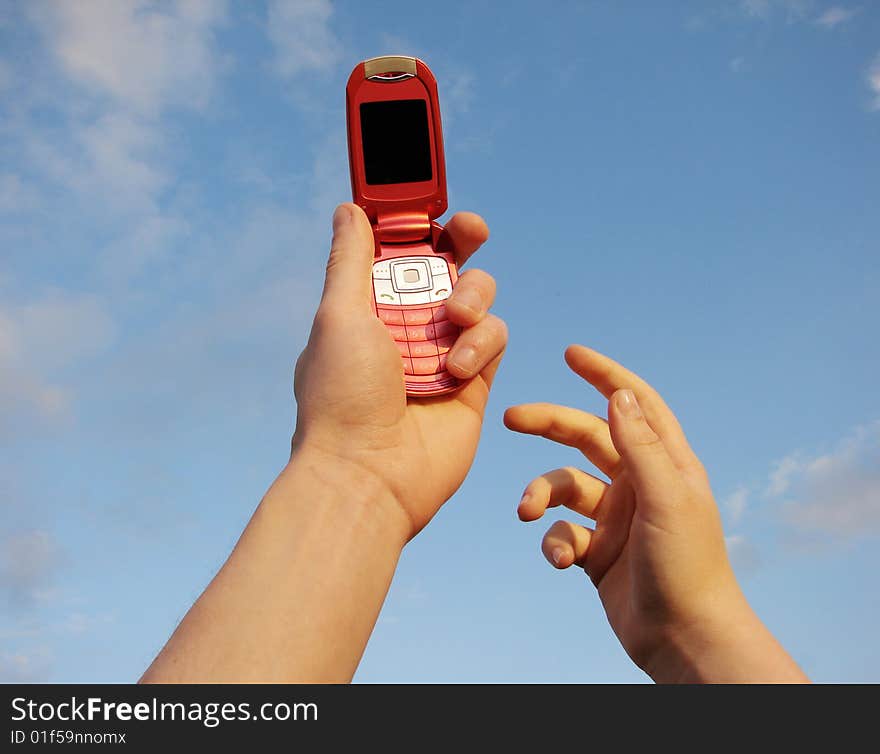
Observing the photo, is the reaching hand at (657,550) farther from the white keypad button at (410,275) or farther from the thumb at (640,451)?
the white keypad button at (410,275)

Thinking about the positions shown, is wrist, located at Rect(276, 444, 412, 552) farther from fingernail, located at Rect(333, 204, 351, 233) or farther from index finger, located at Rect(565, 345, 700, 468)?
fingernail, located at Rect(333, 204, 351, 233)

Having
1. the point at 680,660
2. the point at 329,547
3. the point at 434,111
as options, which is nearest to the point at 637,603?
the point at 680,660

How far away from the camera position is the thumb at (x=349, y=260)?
3428mm

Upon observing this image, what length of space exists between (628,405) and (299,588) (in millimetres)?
1448

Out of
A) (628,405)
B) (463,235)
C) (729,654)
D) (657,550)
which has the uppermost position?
(463,235)

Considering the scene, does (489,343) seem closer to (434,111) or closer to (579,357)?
(579,357)

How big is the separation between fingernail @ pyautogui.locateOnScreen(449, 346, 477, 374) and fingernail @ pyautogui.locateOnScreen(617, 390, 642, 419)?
2.05 feet

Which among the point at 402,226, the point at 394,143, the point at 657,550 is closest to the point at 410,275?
the point at 402,226

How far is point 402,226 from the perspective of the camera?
13.1ft

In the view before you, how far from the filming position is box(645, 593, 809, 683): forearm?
278cm

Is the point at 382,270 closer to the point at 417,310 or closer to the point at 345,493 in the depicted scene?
the point at 417,310

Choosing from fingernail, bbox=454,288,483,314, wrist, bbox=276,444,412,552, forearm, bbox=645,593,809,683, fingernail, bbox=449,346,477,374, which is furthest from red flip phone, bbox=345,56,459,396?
forearm, bbox=645,593,809,683

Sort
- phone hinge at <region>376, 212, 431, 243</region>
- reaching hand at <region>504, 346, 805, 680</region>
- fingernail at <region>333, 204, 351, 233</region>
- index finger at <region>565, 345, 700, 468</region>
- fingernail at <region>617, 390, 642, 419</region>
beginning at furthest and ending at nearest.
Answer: phone hinge at <region>376, 212, 431, 243</region>, fingernail at <region>333, 204, 351, 233</region>, index finger at <region>565, 345, 700, 468</region>, fingernail at <region>617, 390, 642, 419</region>, reaching hand at <region>504, 346, 805, 680</region>

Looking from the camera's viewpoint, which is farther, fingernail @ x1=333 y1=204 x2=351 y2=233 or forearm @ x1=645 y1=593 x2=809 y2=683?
fingernail @ x1=333 y1=204 x2=351 y2=233
